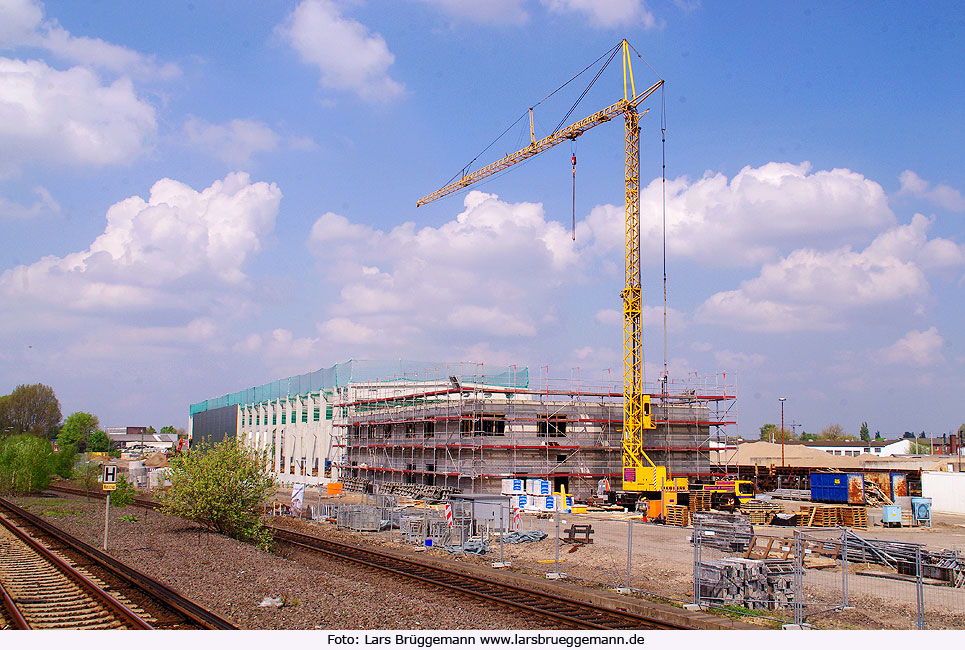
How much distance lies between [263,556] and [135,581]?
4923mm

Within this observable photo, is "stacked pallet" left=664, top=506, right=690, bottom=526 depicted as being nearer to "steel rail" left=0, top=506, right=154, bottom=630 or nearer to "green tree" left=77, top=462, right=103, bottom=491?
"steel rail" left=0, top=506, right=154, bottom=630

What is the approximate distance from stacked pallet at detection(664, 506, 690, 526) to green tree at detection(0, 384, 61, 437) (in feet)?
508

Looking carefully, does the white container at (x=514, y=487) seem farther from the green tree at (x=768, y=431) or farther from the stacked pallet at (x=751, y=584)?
the green tree at (x=768, y=431)

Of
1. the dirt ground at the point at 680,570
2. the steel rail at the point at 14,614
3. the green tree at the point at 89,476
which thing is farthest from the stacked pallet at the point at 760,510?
the green tree at the point at 89,476

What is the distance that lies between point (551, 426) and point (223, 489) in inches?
1262

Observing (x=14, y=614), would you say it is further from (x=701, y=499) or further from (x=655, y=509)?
(x=701, y=499)

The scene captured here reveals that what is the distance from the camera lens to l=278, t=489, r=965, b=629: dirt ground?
1623 cm

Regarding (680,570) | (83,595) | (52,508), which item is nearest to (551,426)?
(52,508)

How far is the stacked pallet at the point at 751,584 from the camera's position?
16.7 m

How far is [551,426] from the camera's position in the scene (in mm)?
55031

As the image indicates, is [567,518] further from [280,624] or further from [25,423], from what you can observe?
[25,423]

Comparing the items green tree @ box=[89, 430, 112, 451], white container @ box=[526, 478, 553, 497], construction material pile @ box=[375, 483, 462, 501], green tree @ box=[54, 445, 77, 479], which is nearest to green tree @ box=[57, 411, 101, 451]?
green tree @ box=[89, 430, 112, 451]
